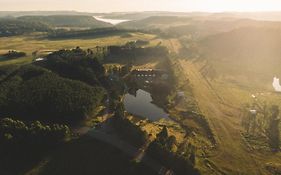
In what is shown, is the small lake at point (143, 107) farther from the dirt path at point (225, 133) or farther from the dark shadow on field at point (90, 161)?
the dark shadow on field at point (90, 161)

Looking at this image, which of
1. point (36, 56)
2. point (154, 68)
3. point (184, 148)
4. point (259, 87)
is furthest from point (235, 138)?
point (36, 56)

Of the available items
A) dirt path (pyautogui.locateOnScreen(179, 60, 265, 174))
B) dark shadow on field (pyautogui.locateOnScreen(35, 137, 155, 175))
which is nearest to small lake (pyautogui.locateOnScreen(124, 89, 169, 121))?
dirt path (pyautogui.locateOnScreen(179, 60, 265, 174))

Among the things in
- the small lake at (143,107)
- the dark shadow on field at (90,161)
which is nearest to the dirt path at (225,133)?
the small lake at (143,107)

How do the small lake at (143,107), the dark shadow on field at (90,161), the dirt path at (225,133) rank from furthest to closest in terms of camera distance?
the small lake at (143,107) → the dirt path at (225,133) → the dark shadow on field at (90,161)

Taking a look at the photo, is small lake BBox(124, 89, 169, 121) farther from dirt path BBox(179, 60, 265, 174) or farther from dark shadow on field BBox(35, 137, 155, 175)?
dark shadow on field BBox(35, 137, 155, 175)

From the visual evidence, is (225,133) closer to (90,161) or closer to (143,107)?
(143,107)

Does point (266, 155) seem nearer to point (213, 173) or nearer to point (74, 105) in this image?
point (213, 173)

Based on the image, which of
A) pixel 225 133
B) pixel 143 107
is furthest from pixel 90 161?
pixel 225 133

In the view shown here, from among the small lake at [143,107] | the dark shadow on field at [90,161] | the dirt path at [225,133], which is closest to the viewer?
the dark shadow on field at [90,161]
